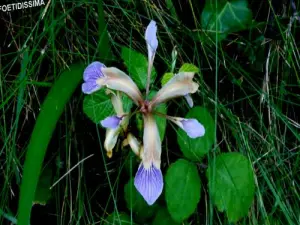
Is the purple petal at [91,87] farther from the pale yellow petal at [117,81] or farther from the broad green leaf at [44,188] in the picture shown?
the broad green leaf at [44,188]

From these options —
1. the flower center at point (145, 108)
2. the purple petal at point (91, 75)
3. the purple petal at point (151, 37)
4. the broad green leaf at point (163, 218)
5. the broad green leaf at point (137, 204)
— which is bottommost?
the broad green leaf at point (163, 218)

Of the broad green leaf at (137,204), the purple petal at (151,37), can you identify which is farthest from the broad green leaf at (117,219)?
the purple petal at (151,37)

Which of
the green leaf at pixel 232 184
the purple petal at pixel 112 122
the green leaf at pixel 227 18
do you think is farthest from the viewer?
the green leaf at pixel 227 18

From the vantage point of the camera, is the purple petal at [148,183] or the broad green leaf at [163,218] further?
the broad green leaf at [163,218]

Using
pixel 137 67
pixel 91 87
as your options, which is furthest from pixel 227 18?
pixel 91 87

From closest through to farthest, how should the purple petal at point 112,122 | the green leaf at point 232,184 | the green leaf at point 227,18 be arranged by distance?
the purple petal at point 112,122, the green leaf at point 232,184, the green leaf at point 227,18

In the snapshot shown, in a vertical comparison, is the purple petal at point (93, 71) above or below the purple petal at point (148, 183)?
above

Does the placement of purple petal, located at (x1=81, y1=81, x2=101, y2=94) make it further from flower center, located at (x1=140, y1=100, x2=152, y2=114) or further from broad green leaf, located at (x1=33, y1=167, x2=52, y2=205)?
broad green leaf, located at (x1=33, y1=167, x2=52, y2=205)
